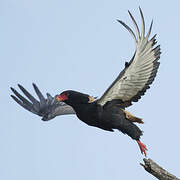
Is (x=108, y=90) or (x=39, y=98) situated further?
(x=39, y=98)

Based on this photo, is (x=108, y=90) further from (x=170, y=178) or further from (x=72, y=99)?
(x=170, y=178)

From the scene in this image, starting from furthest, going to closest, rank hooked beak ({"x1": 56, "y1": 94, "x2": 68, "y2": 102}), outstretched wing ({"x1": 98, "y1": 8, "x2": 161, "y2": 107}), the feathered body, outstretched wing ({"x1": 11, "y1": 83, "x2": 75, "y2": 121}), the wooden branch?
outstretched wing ({"x1": 11, "y1": 83, "x2": 75, "y2": 121})
hooked beak ({"x1": 56, "y1": 94, "x2": 68, "y2": 102})
the feathered body
outstretched wing ({"x1": 98, "y1": 8, "x2": 161, "y2": 107})
the wooden branch

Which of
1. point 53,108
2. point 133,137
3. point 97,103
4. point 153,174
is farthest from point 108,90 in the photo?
point 53,108

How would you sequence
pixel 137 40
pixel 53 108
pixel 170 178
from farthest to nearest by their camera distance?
pixel 53 108, pixel 137 40, pixel 170 178

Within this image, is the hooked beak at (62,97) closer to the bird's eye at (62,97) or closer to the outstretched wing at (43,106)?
the bird's eye at (62,97)

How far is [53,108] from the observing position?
12.0 meters

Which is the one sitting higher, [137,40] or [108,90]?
[137,40]

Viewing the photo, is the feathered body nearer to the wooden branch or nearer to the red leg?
the red leg

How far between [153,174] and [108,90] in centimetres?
223

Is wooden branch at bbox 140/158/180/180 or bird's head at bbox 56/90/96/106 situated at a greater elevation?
bird's head at bbox 56/90/96/106

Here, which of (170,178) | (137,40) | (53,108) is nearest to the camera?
(170,178)

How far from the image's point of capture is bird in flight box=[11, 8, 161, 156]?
8.62m

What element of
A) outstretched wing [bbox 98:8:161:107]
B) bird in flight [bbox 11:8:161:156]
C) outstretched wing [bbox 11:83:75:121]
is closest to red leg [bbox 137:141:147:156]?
bird in flight [bbox 11:8:161:156]

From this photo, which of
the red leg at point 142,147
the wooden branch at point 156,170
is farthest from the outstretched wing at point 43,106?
the wooden branch at point 156,170
